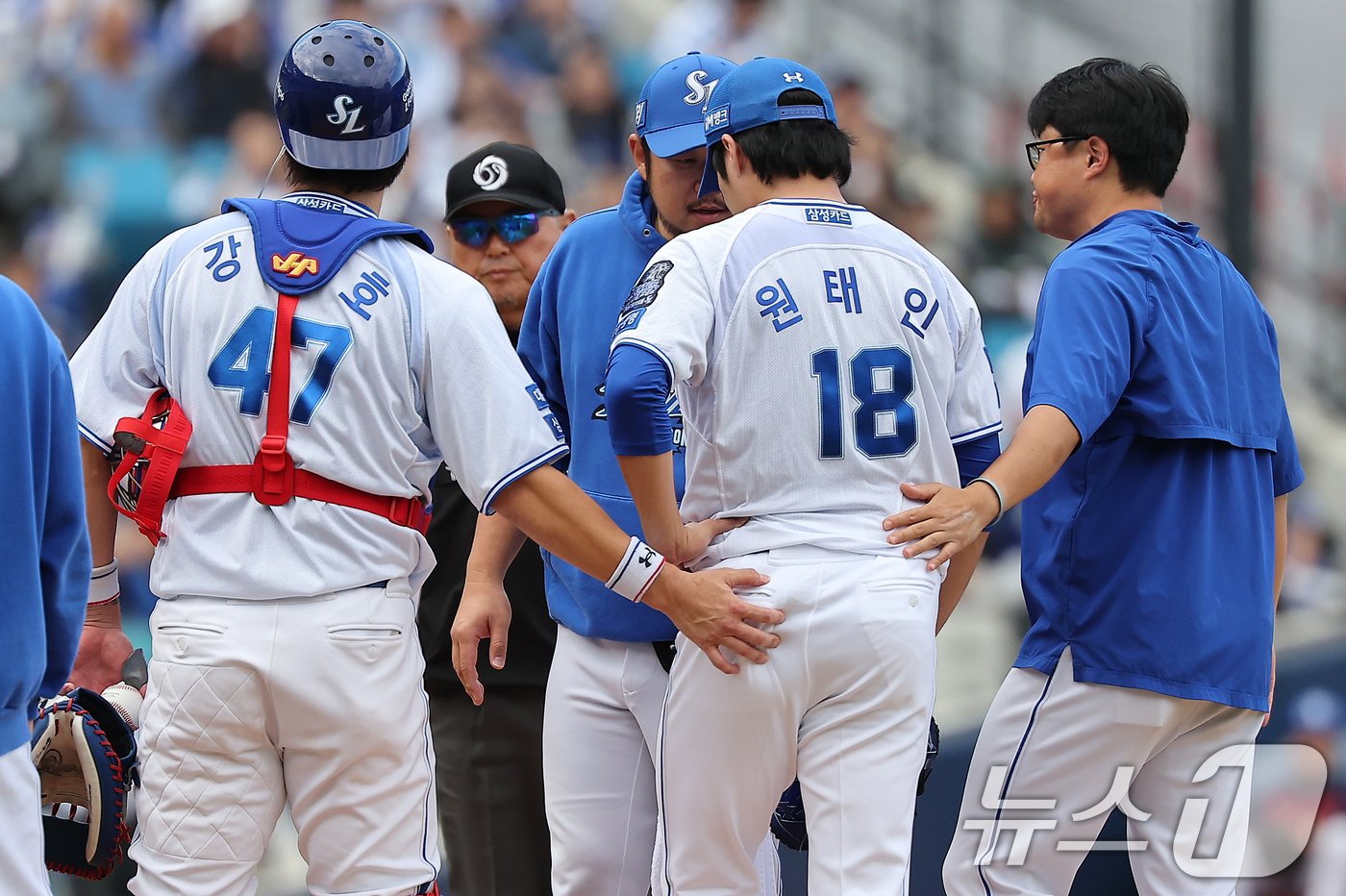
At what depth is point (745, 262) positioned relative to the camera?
119 inches

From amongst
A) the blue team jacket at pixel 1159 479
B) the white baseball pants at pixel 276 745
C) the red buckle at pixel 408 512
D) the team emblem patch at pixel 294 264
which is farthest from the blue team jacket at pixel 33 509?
the blue team jacket at pixel 1159 479

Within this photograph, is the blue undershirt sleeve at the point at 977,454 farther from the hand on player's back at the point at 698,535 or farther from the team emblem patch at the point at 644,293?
the team emblem patch at the point at 644,293

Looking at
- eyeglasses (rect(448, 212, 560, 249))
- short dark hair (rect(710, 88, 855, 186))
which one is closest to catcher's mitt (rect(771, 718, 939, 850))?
short dark hair (rect(710, 88, 855, 186))

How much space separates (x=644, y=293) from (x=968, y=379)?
2.23ft

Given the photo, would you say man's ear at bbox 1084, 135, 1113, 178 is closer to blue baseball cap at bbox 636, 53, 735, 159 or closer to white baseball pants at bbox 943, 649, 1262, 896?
blue baseball cap at bbox 636, 53, 735, 159

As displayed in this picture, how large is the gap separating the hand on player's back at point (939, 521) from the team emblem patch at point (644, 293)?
2.00ft

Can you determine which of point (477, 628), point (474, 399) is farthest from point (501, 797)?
point (474, 399)

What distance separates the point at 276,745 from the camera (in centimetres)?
293

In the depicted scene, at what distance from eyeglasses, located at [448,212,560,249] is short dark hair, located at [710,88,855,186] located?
56.9 inches

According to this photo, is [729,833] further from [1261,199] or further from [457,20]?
[1261,199]

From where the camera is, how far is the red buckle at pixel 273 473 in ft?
9.45

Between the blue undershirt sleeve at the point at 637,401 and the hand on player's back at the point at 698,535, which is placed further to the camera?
the hand on player's back at the point at 698,535

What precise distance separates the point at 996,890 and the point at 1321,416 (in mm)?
8495

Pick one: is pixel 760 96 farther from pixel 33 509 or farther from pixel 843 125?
pixel 843 125
